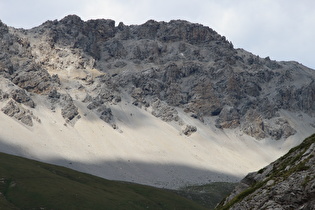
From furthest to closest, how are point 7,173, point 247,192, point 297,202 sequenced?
point 7,173
point 247,192
point 297,202

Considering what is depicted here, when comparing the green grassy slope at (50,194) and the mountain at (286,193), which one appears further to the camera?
the green grassy slope at (50,194)

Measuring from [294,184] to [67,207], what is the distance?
15370cm

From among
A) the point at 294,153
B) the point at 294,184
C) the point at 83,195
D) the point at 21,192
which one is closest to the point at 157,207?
the point at 83,195

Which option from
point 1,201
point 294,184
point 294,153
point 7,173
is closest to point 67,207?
point 1,201

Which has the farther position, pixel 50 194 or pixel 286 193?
pixel 50 194

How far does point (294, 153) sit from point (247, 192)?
34.6ft

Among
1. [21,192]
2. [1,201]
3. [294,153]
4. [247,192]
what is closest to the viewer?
[247,192]

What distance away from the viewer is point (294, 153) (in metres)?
37.5

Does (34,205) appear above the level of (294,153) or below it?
below

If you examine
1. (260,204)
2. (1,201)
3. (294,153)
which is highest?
(294,153)

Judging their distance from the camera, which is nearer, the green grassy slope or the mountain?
the mountain

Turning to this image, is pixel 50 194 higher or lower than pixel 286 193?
lower

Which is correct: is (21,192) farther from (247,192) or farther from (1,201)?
(247,192)

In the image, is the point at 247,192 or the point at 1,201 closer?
the point at 247,192
